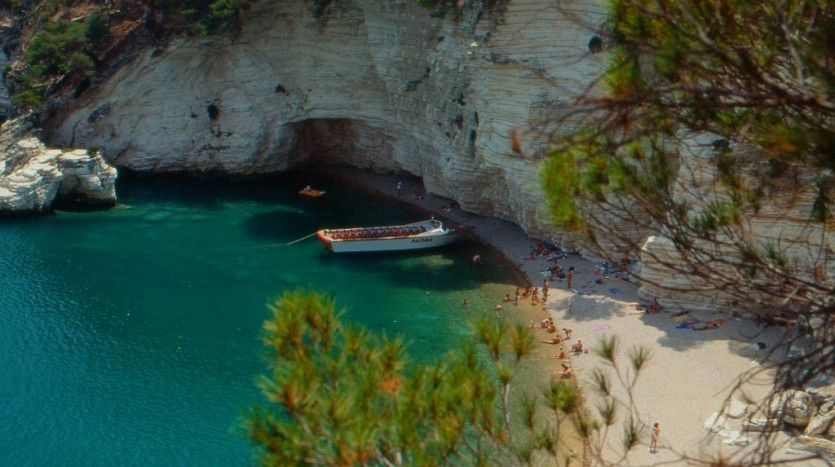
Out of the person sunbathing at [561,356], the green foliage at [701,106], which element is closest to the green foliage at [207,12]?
the person sunbathing at [561,356]

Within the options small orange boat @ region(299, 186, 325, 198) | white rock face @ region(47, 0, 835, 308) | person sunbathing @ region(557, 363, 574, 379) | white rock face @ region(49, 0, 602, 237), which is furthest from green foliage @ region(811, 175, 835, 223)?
small orange boat @ region(299, 186, 325, 198)

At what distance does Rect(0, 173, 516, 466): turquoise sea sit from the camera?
1998cm

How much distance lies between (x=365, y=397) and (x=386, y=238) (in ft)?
77.1

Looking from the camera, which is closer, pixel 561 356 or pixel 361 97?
pixel 561 356

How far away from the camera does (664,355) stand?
22.0 meters

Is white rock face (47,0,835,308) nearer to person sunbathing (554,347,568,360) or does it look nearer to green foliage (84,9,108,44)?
green foliage (84,9,108,44)

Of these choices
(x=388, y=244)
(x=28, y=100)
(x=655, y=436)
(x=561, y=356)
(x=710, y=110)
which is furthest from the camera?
(x=28, y=100)

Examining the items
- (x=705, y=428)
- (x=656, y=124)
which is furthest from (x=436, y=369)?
(x=705, y=428)

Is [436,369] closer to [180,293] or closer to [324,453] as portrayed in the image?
[324,453]

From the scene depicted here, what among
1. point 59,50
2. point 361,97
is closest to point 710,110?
point 361,97

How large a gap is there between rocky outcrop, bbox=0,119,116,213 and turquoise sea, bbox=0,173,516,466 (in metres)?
0.74

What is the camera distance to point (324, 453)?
23.4ft

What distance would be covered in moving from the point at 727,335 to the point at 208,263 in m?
17.5

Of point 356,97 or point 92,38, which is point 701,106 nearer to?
point 356,97
